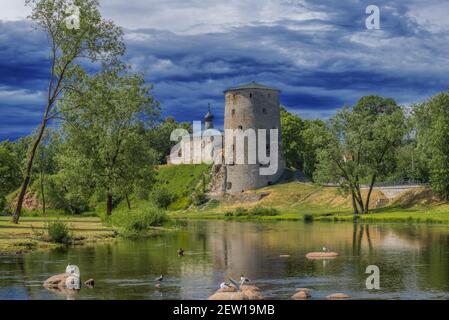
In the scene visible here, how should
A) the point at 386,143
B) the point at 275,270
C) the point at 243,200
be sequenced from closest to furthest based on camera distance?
the point at 275,270 → the point at 386,143 → the point at 243,200

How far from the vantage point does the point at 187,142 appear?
418ft

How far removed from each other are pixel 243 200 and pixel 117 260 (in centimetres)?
6780

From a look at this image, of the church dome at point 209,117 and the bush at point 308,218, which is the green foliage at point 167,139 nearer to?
the church dome at point 209,117

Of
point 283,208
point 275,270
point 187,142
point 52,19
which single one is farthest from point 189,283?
point 187,142

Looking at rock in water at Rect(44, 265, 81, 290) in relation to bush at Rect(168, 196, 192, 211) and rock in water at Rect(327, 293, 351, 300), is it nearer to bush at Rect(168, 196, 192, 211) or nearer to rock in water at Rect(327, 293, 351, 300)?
rock in water at Rect(327, 293, 351, 300)

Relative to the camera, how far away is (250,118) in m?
104

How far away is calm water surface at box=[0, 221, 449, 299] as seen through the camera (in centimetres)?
2407

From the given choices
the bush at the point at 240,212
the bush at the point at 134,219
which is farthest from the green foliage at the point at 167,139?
the bush at the point at 134,219

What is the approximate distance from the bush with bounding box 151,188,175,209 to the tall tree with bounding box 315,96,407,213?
81.5ft

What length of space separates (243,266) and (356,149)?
46393 mm

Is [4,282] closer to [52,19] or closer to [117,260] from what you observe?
[117,260]

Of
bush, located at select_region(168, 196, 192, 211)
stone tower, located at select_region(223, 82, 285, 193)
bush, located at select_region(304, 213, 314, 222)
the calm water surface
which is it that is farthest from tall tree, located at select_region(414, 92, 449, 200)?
bush, located at select_region(168, 196, 192, 211)
